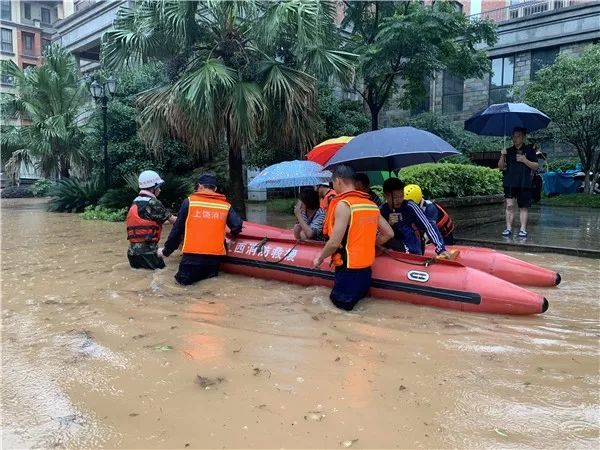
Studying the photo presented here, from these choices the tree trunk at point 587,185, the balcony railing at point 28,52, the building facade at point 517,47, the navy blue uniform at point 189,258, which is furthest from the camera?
the balcony railing at point 28,52

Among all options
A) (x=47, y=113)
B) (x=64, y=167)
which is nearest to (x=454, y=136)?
(x=64, y=167)

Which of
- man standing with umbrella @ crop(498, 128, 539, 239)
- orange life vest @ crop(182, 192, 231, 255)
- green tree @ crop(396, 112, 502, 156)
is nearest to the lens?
orange life vest @ crop(182, 192, 231, 255)

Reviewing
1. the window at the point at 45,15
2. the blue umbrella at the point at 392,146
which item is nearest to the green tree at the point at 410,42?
the blue umbrella at the point at 392,146

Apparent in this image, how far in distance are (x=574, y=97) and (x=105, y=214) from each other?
14.3 metres

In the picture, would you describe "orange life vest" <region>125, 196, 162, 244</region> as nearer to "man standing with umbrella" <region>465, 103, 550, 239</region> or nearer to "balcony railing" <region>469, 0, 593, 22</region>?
"man standing with umbrella" <region>465, 103, 550, 239</region>

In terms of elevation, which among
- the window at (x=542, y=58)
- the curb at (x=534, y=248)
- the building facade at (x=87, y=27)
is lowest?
the curb at (x=534, y=248)

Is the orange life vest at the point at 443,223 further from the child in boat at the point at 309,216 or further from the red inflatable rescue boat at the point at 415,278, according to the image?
the child in boat at the point at 309,216

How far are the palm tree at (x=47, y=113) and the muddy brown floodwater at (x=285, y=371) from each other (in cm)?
1317

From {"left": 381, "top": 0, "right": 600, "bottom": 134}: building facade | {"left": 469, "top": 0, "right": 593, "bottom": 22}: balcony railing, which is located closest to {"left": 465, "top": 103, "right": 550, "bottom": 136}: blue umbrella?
{"left": 381, "top": 0, "right": 600, "bottom": 134}: building facade

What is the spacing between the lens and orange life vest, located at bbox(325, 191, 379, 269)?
469 cm

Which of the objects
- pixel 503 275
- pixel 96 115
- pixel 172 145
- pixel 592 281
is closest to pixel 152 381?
pixel 503 275

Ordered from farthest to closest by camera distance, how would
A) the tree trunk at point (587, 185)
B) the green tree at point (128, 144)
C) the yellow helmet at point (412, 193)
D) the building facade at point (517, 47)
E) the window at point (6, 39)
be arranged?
the window at point (6, 39) → the building facade at point (517, 47) → the tree trunk at point (587, 185) → the green tree at point (128, 144) → the yellow helmet at point (412, 193)

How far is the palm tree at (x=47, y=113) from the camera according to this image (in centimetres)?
1756

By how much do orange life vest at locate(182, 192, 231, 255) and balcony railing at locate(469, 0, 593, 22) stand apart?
21.8m
